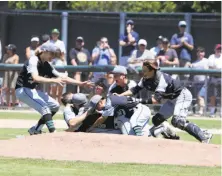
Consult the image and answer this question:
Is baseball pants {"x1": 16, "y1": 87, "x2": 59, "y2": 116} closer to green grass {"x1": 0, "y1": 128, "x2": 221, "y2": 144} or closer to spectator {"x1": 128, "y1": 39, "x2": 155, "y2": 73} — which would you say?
green grass {"x1": 0, "y1": 128, "x2": 221, "y2": 144}

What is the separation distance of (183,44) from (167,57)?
62 cm

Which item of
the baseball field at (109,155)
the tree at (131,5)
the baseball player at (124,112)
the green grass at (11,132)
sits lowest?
the green grass at (11,132)

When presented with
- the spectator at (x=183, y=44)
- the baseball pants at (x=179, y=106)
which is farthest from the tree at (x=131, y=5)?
the baseball pants at (x=179, y=106)

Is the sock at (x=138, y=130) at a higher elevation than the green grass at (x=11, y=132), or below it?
higher

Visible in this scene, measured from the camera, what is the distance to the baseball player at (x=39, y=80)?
12117 mm

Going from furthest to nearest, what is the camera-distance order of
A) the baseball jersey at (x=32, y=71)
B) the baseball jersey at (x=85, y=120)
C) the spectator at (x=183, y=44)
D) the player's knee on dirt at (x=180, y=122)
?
the spectator at (x=183, y=44), the baseball jersey at (x=32, y=71), the player's knee on dirt at (x=180, y=122), the baseball jersey at (x=85, y=120)

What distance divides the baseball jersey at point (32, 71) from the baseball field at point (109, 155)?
1928 millimetres

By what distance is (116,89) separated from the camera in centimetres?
1253

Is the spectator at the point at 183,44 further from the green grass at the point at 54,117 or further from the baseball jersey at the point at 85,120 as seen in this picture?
the baseball jersey at the point at 85,120

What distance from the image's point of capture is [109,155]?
987cm

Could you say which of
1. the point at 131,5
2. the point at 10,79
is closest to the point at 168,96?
the point at 10,79

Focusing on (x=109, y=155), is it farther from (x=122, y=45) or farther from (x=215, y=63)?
(x=215, y=63)

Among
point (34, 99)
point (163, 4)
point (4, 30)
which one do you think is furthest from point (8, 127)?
point (163, 4)

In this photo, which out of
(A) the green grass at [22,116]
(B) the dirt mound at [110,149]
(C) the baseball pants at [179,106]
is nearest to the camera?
(B) the dirt mound at [110,149]
